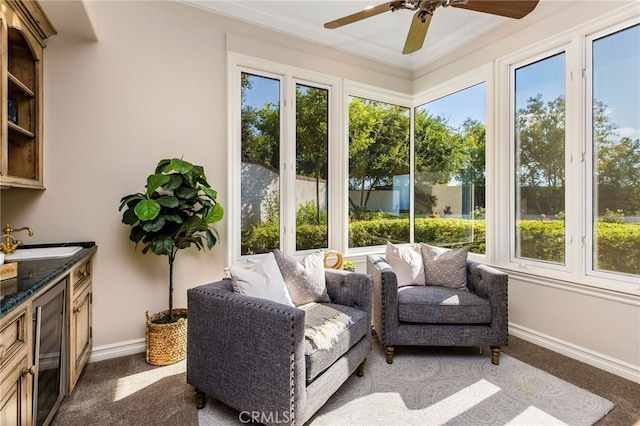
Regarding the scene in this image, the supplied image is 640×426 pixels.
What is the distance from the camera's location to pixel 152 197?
7.66ft

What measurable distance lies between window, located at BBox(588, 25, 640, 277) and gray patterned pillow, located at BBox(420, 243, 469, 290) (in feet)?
3.24

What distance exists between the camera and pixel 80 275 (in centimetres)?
213

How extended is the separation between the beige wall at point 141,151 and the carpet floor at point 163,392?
220mm

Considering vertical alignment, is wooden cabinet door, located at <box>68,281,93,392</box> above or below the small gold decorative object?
below

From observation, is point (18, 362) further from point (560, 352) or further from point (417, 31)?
point (560, 352)

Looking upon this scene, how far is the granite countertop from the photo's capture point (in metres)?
1.14

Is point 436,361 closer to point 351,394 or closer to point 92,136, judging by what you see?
point 351,394

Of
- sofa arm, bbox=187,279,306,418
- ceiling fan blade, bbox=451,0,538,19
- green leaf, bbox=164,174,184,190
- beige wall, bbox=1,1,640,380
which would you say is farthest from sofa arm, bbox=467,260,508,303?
green leaf, bbox=164,174,184,190

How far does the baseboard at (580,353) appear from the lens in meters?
2.28

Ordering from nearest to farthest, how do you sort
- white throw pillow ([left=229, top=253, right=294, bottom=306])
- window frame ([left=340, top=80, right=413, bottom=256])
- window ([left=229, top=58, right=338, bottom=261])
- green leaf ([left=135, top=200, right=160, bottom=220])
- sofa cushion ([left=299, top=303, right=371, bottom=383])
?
1. sofa cushion ([left=299, top=303, right=371, bottom=383])
2. white throw pillow ([left=229, top=253, right=294, bottom=306])
3. green leaf ([left=135, top=200, right=160, bottom=220])
4. window ([left=229, top=58, right=338, bottom=261])
5. window frame ([left=340, top=80, right=413, bottom=256])

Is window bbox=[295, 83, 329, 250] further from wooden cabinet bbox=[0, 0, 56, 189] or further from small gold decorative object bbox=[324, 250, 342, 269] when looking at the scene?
wooden cabinet bbox=[0, 0, 56, 189]

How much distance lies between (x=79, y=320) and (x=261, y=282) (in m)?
1.25

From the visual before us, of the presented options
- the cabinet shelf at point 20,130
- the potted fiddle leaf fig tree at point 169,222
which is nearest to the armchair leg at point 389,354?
the potted fiddle leaf fig tree at point 169,222

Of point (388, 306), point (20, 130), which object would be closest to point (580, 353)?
point (388, 306)
